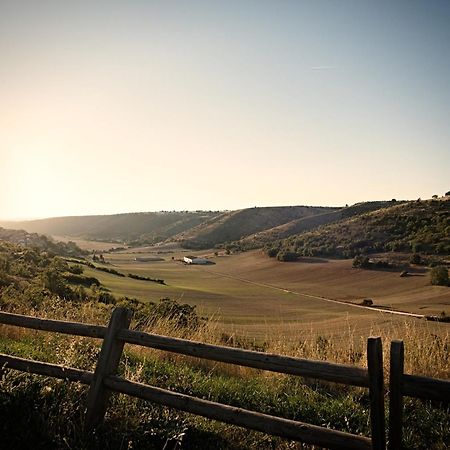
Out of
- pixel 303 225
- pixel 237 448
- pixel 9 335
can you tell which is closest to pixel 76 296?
pixel 9 335

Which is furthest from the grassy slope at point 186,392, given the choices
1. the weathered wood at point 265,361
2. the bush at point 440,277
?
the bush at point 440,277

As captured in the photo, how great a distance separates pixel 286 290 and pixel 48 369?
57376 mm

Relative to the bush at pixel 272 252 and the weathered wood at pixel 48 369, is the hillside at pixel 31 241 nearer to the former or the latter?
the bush at pixel 272 252

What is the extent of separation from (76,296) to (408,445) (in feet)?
65.0

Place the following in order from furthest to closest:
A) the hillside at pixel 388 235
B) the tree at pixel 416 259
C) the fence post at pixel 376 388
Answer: the hillside at pixel 388 235, the tree at pixel 416 259, the fence post at pixel 376 388

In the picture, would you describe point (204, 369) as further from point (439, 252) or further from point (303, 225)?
point (303, 225)

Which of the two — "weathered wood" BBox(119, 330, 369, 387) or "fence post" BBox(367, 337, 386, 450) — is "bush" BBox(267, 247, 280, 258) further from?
"fence post" BBox(367, 337, 386, 450)

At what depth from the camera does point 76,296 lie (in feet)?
72.1

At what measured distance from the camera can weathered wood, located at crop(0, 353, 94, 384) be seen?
4828 mm

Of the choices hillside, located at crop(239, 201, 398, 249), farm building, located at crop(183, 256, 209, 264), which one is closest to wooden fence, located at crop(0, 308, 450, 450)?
farm building, located at crop(183, 256, 209, 264)

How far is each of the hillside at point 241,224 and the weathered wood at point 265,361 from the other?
139071mm

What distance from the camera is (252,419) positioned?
13.2 feet

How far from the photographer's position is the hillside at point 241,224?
517 feet

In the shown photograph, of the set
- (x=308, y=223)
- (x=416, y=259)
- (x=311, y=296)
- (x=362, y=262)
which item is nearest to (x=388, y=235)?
A: (x=362, y=262)
